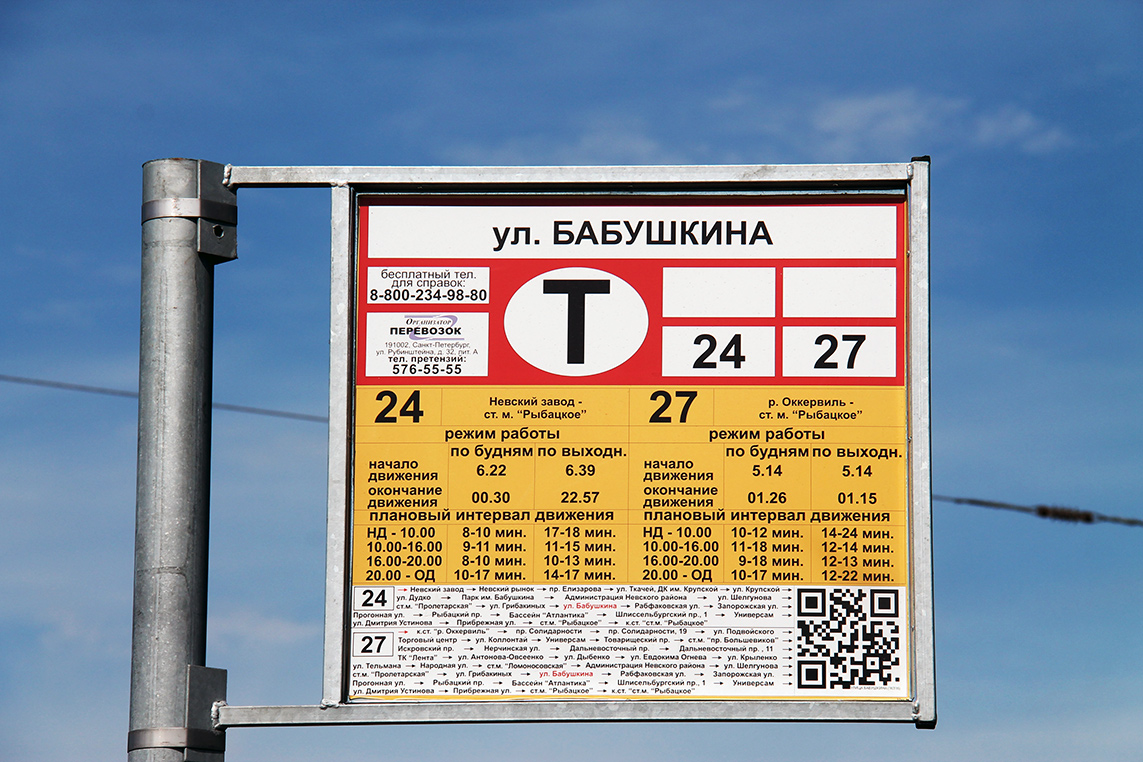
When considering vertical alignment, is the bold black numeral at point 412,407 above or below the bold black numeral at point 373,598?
above

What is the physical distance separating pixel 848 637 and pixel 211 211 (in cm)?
390

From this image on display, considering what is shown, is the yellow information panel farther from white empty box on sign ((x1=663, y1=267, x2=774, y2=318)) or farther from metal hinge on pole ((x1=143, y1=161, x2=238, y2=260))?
metal hinge on pole ((x1=143, y1=161, x2=238, y2=260))

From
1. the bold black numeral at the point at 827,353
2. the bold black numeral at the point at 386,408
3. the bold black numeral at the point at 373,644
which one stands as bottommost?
the bold black numeral at the point at 373,644

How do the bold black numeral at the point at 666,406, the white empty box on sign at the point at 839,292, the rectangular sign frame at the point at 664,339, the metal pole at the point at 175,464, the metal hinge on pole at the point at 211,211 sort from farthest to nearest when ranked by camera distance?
the metal hinge on pole at the point at 211,211
the white empty box on sign at the point at 839,292
the bold black numeral at the point at 666,406
the metal pole at the point at 175,464
the rectangular sign frame at the point at 664,339

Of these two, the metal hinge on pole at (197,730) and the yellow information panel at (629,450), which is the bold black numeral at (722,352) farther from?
the metal hinge on pole at (197,730)

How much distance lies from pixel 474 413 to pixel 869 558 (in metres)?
2.08

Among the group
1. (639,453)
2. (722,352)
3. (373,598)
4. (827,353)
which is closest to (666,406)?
(639,453)

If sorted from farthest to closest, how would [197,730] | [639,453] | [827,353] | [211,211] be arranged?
1. [211,211]
2. [827,353]
3. [639,453]
4. [197,730]

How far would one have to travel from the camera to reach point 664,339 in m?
7.10

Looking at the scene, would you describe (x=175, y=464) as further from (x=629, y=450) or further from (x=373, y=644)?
(x=629, y=450)

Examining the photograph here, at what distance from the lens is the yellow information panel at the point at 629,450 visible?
6738 millimetres

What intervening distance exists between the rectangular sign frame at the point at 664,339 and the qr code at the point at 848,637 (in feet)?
0.29

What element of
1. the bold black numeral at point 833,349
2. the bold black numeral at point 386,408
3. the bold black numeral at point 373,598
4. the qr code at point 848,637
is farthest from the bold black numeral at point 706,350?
the bold black numeral at point 373,598

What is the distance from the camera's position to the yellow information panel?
6738 mm
